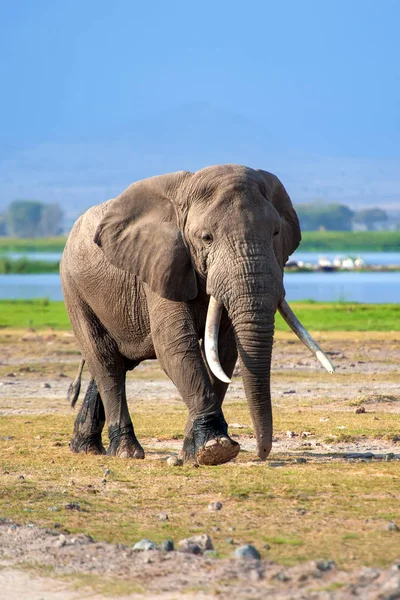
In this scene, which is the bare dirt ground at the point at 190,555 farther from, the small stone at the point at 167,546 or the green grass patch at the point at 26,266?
the green grass patch at the point at 26,266

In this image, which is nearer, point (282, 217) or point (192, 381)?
point (192, 381)

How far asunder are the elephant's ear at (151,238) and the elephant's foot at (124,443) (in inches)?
60.8

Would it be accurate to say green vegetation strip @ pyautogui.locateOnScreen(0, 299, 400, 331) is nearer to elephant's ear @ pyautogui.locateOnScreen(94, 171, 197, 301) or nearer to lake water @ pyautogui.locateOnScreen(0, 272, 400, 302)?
lake water @ pyautogui.locateOnScreen(0, 272, 400, 302)

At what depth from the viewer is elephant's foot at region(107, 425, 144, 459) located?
12.1 metres

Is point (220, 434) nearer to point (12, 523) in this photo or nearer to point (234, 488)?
point (234, 488)

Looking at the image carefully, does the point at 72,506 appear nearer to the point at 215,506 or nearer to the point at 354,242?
the point at 215,506

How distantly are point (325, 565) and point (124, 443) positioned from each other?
546 centimetres

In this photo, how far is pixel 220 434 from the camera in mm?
10664

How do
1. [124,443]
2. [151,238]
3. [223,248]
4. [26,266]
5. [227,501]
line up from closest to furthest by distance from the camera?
[227,501] → [223,248] → [151,238] → [124,443] → [26,266]

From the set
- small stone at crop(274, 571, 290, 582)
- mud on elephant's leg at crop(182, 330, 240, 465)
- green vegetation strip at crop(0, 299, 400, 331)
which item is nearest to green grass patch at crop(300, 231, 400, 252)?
green vegetation strip at crop(0, 299, 400, 331)

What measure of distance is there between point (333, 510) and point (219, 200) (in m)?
2.99

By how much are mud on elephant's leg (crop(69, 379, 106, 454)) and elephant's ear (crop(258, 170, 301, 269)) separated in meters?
2.73

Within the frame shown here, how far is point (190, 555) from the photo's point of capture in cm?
734

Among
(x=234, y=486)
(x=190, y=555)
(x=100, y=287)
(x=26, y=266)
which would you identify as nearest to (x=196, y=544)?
(x=190, y=555)
